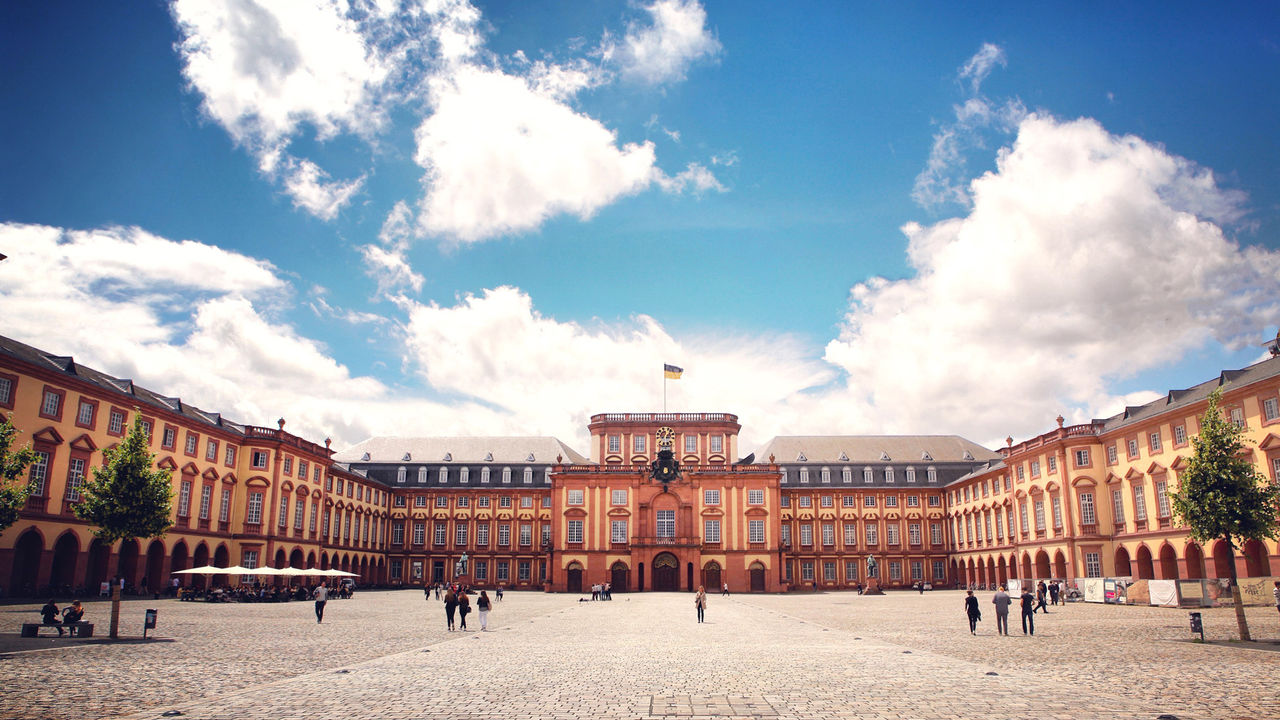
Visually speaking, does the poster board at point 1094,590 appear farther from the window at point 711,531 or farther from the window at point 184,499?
the window at point 184,499

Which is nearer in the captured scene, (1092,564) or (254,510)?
(1092,564)

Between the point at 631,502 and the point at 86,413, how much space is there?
49957mm

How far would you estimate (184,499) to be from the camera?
56.0 metres

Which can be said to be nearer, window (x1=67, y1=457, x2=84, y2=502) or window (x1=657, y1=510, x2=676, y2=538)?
window (x1=67, y1=457, x2=84, y2=502)

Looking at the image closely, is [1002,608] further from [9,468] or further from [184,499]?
[184,499]

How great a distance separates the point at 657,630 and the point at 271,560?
44982 millimetres

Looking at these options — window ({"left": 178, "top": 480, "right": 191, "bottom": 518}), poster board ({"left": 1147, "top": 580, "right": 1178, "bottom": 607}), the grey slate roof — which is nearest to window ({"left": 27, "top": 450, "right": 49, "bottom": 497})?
window ({"left": 178, "top": 480, "right": 191, "bottom": 518})

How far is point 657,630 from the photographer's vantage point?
101 ft

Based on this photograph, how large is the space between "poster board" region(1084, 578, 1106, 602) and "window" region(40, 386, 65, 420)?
6267cm

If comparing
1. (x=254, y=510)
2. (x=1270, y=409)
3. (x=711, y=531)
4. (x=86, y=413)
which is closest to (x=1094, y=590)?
(x=1270, y=409)

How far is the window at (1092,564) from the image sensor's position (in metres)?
59.1

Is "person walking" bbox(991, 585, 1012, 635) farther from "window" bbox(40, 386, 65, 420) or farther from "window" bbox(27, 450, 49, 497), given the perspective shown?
"window" bbox(40, 386, 65, 420)

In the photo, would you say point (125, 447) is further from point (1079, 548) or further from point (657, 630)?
point (1079, 548)

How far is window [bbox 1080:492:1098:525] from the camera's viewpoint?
60.0m
